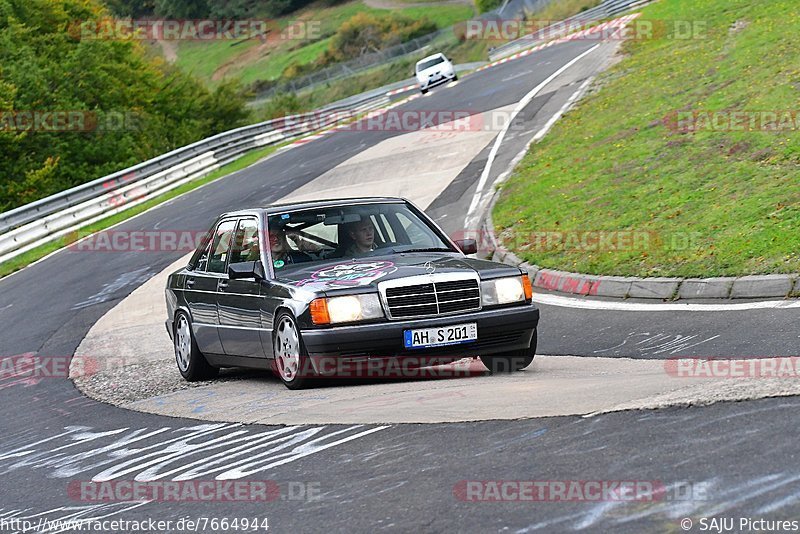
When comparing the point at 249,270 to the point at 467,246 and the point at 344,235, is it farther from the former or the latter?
the point at 467,246

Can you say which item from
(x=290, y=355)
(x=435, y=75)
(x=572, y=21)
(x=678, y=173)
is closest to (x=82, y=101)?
(x=435, y=75)

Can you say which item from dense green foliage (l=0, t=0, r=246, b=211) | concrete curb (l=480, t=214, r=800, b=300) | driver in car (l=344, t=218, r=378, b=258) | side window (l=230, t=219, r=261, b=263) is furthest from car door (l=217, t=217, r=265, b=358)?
dense green foliage (l=0, t=0, r=246, b=211)

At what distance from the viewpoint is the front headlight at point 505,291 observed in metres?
8.85

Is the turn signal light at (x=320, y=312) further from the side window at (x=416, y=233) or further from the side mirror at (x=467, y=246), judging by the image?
the side mirror at (x=467, y=246)

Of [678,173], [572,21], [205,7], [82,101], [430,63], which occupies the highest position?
[205,7]

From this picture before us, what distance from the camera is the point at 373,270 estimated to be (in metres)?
8.98

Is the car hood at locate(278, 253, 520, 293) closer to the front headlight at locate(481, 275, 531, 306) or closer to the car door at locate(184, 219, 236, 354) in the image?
the front headlight at locate(481, 275, 531, 306)

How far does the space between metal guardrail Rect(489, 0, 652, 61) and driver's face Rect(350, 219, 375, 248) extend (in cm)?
4267

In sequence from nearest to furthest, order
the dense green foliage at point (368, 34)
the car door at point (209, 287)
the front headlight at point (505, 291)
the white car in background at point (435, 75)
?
the front headlight at point (505, 291)
the car door at point (209, 287)
the white car in background at point (435, 75)
the dense green foliage at point (368, 34)

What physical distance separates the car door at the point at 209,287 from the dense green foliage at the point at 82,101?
27.0 metres

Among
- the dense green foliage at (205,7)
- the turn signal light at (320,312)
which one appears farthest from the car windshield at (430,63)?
the dense green foliage at (205,7)

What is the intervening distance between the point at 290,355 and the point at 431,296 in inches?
45.0

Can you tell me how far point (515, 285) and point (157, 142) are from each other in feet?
121

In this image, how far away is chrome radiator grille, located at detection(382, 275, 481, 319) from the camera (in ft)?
28.3
